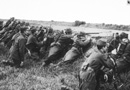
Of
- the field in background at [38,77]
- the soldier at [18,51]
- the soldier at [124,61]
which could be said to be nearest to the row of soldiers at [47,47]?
the soldier at [18,51]

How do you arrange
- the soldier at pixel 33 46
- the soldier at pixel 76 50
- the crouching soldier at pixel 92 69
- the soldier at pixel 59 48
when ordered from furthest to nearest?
the soldier at pixel 33 46, the soldier at pixel 59 48, the soldier at pixel 76 50, the crouching soldier at pixel 92 69

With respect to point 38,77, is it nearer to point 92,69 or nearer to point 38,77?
point 38,77

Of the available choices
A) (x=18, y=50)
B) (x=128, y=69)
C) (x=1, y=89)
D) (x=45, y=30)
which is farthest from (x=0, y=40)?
(x=128, y=69)

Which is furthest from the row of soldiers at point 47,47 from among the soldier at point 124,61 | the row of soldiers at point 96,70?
the row of soldiers at point 96,70

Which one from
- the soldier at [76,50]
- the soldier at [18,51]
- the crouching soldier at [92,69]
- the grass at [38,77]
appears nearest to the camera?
the crouching soldier at [92,69]

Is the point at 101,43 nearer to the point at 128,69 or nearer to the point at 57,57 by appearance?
the point at 128,69

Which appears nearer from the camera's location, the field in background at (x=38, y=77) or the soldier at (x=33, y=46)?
the field in background at (x=38, y=77)

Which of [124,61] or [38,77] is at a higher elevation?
[124,61]

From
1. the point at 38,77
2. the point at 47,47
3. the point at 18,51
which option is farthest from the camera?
the point at 47,47

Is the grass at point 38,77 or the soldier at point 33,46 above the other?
the soldier at point 33,46

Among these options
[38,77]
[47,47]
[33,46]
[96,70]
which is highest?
[96,70]

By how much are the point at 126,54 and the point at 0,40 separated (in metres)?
8.59

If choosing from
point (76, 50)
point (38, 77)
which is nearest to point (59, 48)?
point (76, 50)

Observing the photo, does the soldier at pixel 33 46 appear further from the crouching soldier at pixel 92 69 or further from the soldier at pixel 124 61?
the crouching soldier at pixel 92 69
